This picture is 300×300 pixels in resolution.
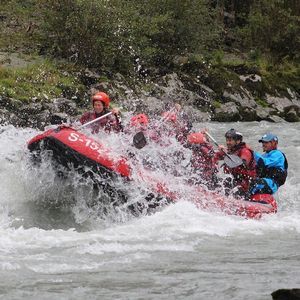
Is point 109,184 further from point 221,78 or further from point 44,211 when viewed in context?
point 221,78

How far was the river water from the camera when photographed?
6.10 meters

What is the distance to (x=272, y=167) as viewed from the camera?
10.2 metres

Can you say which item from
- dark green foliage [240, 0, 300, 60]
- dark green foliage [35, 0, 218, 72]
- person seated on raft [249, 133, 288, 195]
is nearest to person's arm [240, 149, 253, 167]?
person seated on raft [249, 133, 288, 195]

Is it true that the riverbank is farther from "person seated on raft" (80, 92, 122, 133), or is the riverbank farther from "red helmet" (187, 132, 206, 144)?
"red helmet" (187, 132, 206, 144)

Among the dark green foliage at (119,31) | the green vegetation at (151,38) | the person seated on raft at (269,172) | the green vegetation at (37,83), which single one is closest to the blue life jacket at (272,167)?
the person seated on raft at (269,172)

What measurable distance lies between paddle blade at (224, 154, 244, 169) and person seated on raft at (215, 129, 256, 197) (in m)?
0.20

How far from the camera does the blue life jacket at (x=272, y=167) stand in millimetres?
10250

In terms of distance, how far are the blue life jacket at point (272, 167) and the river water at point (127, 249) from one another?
1.84ft

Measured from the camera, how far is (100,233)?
826cm

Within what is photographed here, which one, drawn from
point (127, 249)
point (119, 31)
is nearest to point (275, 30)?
point (119, 31)

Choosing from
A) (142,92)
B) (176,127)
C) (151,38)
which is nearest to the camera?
(176,127)

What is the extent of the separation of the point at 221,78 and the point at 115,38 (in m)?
3.61

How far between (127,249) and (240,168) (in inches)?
132

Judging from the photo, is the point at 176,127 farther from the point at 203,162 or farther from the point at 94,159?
the point at 94,159
